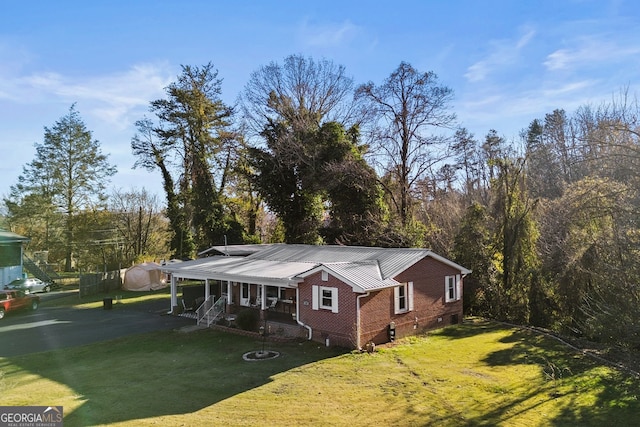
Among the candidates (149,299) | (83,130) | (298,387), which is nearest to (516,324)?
(298,387)

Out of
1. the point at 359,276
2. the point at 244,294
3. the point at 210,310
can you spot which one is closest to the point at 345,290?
the point at 359,276

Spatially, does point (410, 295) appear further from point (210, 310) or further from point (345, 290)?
point (210, 310)

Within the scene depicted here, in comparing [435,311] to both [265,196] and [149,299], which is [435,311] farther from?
[149,299]

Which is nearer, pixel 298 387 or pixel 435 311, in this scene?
pixel 298 387

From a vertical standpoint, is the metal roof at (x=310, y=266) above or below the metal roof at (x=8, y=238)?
below

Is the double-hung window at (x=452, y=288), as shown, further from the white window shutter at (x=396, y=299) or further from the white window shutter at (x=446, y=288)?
the white window shutter at (x=396, y=299)

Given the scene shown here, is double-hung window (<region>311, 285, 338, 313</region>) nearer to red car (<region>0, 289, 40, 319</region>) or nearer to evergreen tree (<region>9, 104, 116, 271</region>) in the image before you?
red car (<region>0, 289, 40, 319</region>)

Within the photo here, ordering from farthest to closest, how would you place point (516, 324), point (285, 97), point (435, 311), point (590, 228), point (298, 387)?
1. point (285, 97)
2. point (516, 324)
3. point (435, 311)
4. point (590, 228)
5. point (298, 387)

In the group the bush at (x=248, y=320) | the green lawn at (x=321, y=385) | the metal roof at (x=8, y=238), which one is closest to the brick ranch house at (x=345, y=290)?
the bush at (x=248, y=320)
